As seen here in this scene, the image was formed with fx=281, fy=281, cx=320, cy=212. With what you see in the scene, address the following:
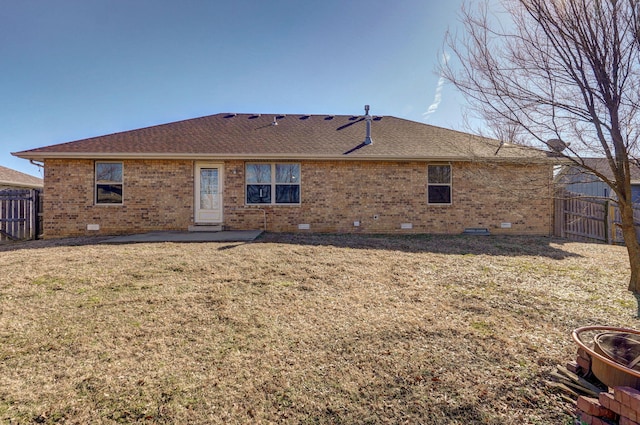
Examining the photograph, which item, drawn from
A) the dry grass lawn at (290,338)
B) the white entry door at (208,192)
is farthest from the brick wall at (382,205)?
the dry grass lawn at (290,338)

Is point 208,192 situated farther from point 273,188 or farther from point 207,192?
point 273,188

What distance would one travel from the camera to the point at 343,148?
33.0ft

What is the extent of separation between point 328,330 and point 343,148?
793 cm

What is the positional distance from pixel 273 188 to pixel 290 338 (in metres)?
7.50

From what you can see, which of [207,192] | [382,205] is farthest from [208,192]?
[382,205]

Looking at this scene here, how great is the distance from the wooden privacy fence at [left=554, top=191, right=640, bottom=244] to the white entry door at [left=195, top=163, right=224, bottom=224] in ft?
36.0

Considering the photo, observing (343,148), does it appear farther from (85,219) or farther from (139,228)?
(85,219)

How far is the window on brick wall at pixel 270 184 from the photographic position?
9898mm

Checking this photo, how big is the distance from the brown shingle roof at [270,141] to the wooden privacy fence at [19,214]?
1.42 metres

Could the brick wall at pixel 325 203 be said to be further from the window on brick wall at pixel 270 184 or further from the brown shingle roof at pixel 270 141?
the brown shingle roof at pixel 270 141

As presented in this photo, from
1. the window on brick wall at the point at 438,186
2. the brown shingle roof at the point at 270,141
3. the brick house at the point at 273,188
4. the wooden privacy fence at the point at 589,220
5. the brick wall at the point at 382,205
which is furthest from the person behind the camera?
the window on brick wall at the point at 438,186

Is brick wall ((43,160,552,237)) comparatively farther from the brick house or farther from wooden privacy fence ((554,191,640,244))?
wooden privacy fence ((554,191,640,244))

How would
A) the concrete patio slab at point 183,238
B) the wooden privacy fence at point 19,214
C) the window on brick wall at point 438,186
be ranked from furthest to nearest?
1. the window on brick wall at point 438,186
2. the wooden privacy fence at point 19,214
3. the concrete patio slab at point 183,238

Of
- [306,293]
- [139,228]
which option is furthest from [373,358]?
[139,228]
